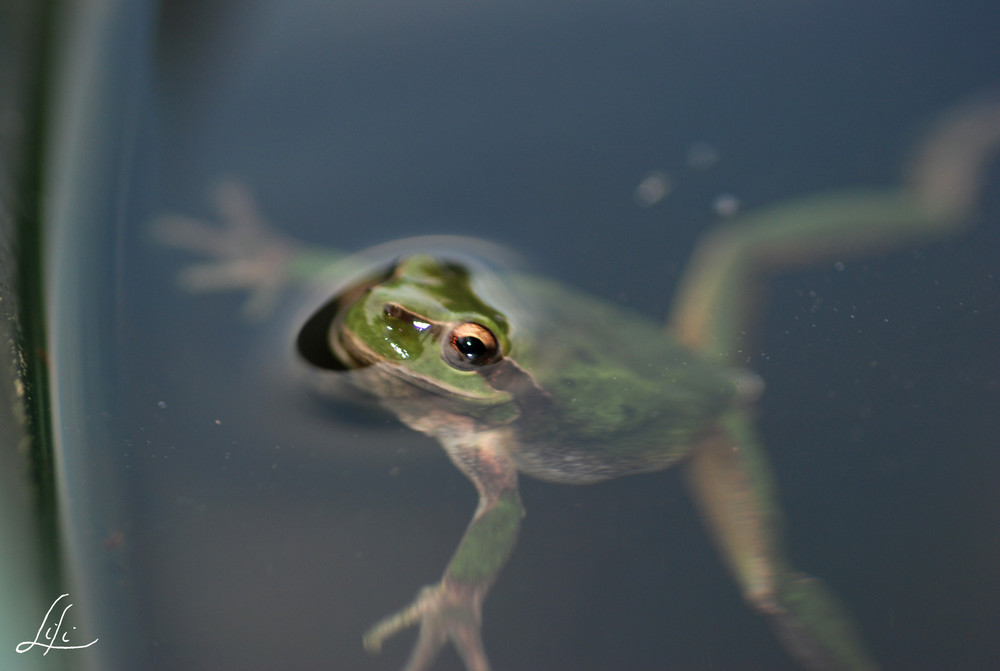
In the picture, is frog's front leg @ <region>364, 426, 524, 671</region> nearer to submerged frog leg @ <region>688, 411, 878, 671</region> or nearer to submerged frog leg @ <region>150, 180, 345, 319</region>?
submerged frog leg @ <region>688, 411, 878, 671</region>

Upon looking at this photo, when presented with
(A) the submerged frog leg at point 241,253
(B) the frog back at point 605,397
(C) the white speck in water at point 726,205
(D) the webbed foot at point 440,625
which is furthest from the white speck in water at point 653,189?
(D) the webbed foot at point 440,625

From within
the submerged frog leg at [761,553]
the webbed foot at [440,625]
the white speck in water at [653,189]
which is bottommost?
the webbed foot at [440,625]

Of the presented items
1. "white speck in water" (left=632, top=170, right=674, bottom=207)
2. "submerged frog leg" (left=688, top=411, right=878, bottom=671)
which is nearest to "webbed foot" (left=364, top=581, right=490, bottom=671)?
"submerged frog leg" (left=688, top=411, right=878, bottom=671)

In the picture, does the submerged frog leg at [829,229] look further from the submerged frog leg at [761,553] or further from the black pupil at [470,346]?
the black pupil at [470,346]

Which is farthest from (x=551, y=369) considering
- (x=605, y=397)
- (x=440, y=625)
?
(x=440, y=625)

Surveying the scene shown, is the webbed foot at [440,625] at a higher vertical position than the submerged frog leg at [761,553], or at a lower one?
lower

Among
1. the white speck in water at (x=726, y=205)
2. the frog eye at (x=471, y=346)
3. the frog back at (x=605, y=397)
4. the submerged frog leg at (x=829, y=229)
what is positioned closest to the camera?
the frog eye at (x=471, y=346)

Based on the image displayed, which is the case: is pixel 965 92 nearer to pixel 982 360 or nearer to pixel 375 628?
pixel 982 360

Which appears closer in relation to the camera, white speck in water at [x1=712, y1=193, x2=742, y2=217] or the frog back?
the frog back
